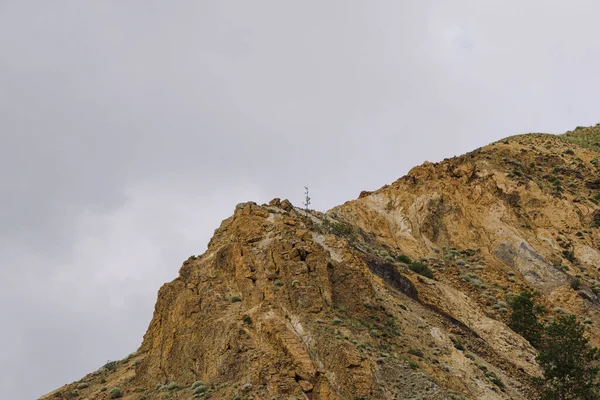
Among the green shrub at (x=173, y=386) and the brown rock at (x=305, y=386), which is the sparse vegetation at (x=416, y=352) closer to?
the brown rock at (x=305, y=386)

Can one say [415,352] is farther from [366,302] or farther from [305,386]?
[305,386]

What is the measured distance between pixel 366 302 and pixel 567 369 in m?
11.5

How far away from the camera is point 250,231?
1543 inches

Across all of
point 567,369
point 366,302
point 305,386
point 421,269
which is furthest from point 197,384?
point 421,269

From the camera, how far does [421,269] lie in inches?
1961

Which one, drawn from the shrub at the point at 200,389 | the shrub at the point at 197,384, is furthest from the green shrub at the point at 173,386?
the shrub at the point at 200,389

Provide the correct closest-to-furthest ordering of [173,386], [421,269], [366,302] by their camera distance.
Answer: [173,386], [366,302], [421,269]

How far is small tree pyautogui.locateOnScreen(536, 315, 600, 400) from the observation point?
34844 mm

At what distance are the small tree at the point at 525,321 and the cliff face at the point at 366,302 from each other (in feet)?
4.27

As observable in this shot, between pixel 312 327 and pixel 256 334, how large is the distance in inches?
107

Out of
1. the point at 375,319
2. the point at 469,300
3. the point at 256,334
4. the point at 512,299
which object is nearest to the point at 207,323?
the point at 256,334

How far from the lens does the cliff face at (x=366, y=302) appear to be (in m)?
29.9

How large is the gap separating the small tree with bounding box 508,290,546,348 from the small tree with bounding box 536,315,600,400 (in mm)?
5435

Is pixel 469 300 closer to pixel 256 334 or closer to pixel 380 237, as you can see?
pixel 380 237
